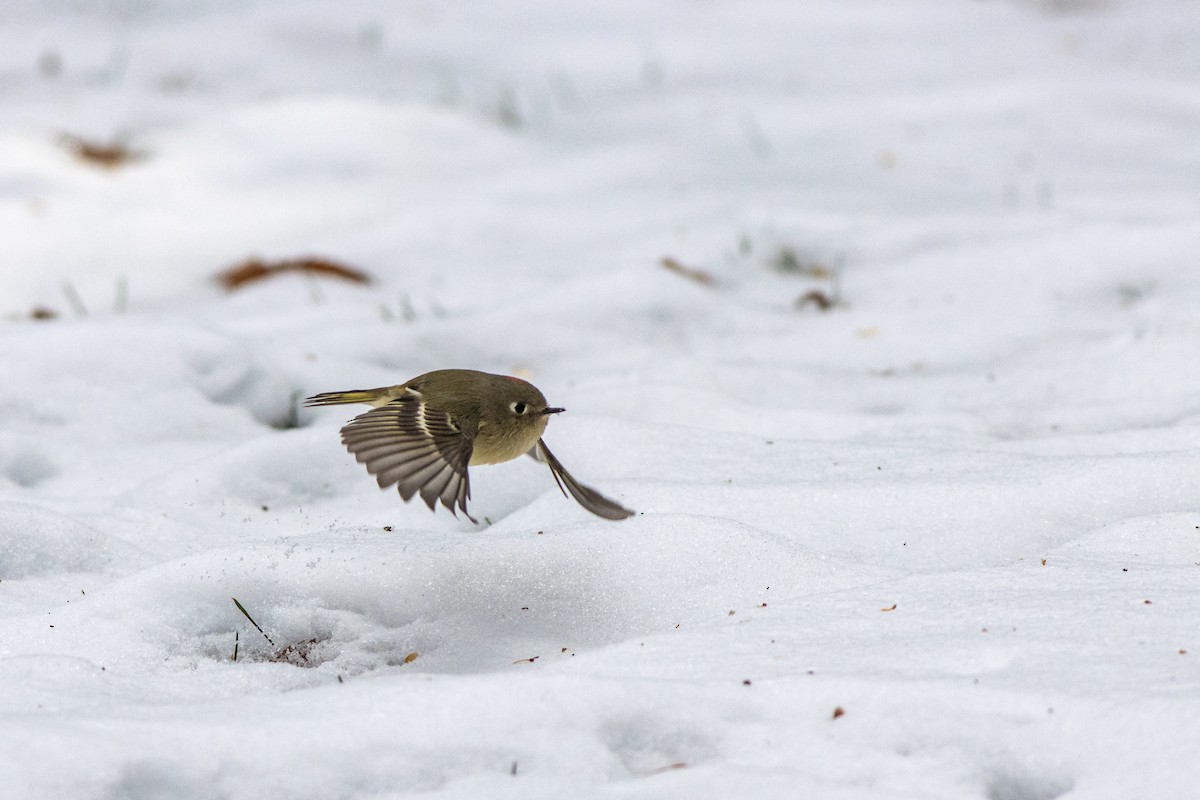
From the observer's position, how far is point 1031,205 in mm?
5207

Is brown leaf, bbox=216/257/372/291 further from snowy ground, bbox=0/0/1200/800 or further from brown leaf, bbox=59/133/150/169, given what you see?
brown leaf, bbox=59/133/150/169

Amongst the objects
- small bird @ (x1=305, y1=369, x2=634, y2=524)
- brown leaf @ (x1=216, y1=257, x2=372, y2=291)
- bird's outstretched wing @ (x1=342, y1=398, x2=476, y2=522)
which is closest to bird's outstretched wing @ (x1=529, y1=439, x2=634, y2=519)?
small bird @ (x1=305, y1=369, x2=634, y2=524)

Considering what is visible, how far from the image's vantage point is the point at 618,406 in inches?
136

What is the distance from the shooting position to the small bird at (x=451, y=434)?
92.0 inches

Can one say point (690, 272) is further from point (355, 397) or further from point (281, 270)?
point (355, 397)

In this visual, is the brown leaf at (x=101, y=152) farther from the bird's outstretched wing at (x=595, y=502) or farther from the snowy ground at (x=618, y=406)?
the bird's outstretched wing at (x=595, y=502)

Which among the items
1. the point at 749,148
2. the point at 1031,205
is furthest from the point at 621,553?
the point at 749,148

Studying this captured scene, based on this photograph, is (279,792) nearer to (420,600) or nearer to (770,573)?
(420,600)

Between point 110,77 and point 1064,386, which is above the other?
point 1064,386

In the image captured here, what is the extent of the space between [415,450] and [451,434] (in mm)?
99

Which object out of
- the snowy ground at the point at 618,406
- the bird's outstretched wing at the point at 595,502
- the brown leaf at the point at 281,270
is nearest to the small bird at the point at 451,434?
the bird's outstretched wing at the point at 595,502

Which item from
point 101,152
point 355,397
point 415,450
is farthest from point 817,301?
point 101,152

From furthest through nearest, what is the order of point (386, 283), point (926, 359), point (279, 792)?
1. point (386, 283)
2. point (926, 359)
3. point (279, 792)

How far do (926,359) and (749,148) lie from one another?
8.17 feet
